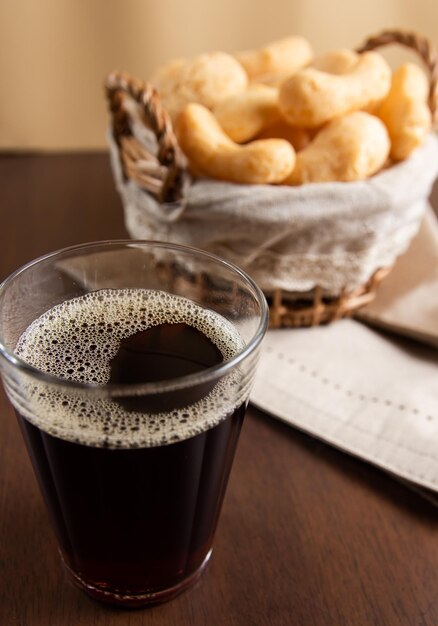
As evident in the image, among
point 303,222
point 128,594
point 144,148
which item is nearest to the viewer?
point 128,594

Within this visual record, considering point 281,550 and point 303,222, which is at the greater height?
point 303,222

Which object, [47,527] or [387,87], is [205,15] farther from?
[47,527]

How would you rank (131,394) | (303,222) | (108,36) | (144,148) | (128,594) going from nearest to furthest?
(131,394) < (128,594) < (303,222) < (144,148) < (108,36)

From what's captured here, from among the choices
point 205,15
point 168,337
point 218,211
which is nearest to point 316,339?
point 218,211

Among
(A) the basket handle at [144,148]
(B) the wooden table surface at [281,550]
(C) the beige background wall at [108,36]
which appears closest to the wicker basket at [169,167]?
(A) the basket handle at [144,148]

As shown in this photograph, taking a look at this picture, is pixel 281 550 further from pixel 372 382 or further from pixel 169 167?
pixel 169 167

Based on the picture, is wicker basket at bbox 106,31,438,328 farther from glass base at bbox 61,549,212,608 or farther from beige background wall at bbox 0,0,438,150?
beige background wall at bbox 0,0,438,150

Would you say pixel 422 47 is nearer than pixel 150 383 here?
No

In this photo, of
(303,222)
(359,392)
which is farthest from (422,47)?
(359,392)
